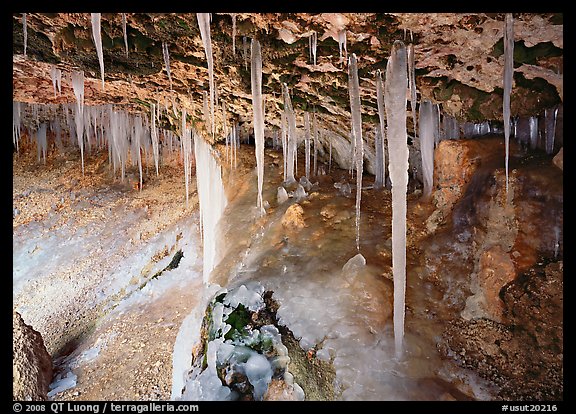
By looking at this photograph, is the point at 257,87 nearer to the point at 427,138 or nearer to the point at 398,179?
the point at 398,179

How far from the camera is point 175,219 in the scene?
1170cm

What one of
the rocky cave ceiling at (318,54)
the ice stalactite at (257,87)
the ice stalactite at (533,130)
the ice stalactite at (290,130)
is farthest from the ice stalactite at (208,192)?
the ice stalactite at (533,130)

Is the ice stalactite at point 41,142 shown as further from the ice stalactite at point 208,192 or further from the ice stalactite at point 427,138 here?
the ice stalactite at point 427,138

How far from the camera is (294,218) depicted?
5645mm

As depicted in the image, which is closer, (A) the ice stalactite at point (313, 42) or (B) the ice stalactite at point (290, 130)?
(A) the ice stalactite at point (313, 42)

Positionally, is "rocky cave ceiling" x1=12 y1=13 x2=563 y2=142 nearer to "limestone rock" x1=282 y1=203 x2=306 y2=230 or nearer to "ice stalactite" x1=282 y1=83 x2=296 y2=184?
"ice stalactite" x1=282 y1=83 x2=296 y2=184

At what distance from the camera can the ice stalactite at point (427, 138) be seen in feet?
16.3

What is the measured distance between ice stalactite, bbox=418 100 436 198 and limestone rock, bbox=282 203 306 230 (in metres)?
2.06

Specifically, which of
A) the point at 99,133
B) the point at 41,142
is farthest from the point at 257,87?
the point at 41,142

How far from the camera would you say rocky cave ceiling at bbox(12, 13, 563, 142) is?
3203 millimetres

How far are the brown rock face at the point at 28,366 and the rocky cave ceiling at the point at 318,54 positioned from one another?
14.8 feet
